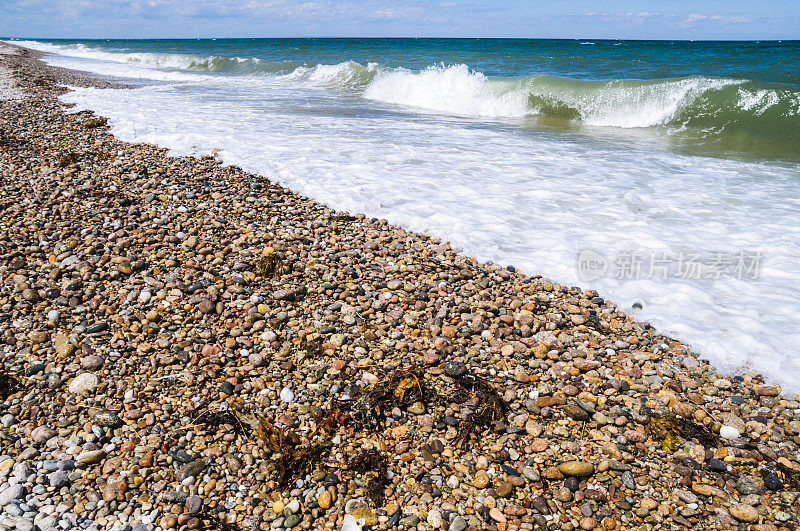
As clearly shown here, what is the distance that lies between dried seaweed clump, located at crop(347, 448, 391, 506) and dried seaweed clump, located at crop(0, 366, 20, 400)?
214 cm

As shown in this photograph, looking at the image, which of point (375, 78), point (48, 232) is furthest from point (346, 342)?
point (375, 78)

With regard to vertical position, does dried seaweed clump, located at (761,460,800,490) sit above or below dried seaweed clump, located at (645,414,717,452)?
below

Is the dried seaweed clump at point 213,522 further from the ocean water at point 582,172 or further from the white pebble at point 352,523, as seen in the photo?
the ocean water at point 582,172

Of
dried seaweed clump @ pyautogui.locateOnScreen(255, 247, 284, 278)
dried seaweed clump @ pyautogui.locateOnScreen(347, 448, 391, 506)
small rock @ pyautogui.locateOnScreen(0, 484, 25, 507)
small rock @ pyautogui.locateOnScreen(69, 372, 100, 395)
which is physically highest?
dried seaweed clump @ pyautogui.locateOnScreen(255, 247, 284, 278)

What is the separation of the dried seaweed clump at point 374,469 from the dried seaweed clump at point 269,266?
2.16 metres

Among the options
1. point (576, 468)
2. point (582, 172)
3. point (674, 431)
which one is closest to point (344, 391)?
Answer: point (576, 468)

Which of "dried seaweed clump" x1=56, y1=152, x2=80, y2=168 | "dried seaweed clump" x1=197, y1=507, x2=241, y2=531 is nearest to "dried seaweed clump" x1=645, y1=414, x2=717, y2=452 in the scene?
"dried seaweed clump" x1=197, y1=507, x2=241, y2=531

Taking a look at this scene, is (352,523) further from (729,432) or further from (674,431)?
(729,432)

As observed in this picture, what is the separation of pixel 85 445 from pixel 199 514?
2.73ft

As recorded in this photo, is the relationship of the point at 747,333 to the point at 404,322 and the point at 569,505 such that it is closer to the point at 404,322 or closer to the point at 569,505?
the point at 569,505

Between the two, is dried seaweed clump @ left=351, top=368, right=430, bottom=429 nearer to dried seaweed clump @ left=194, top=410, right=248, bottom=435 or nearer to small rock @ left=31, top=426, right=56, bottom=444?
dried seaweed clump @ left=194, top=410, right=248, bottom=435

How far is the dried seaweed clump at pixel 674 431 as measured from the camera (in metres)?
2.62

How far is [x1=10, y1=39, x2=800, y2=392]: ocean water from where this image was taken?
13.8ft

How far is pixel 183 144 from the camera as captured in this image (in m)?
8.48
